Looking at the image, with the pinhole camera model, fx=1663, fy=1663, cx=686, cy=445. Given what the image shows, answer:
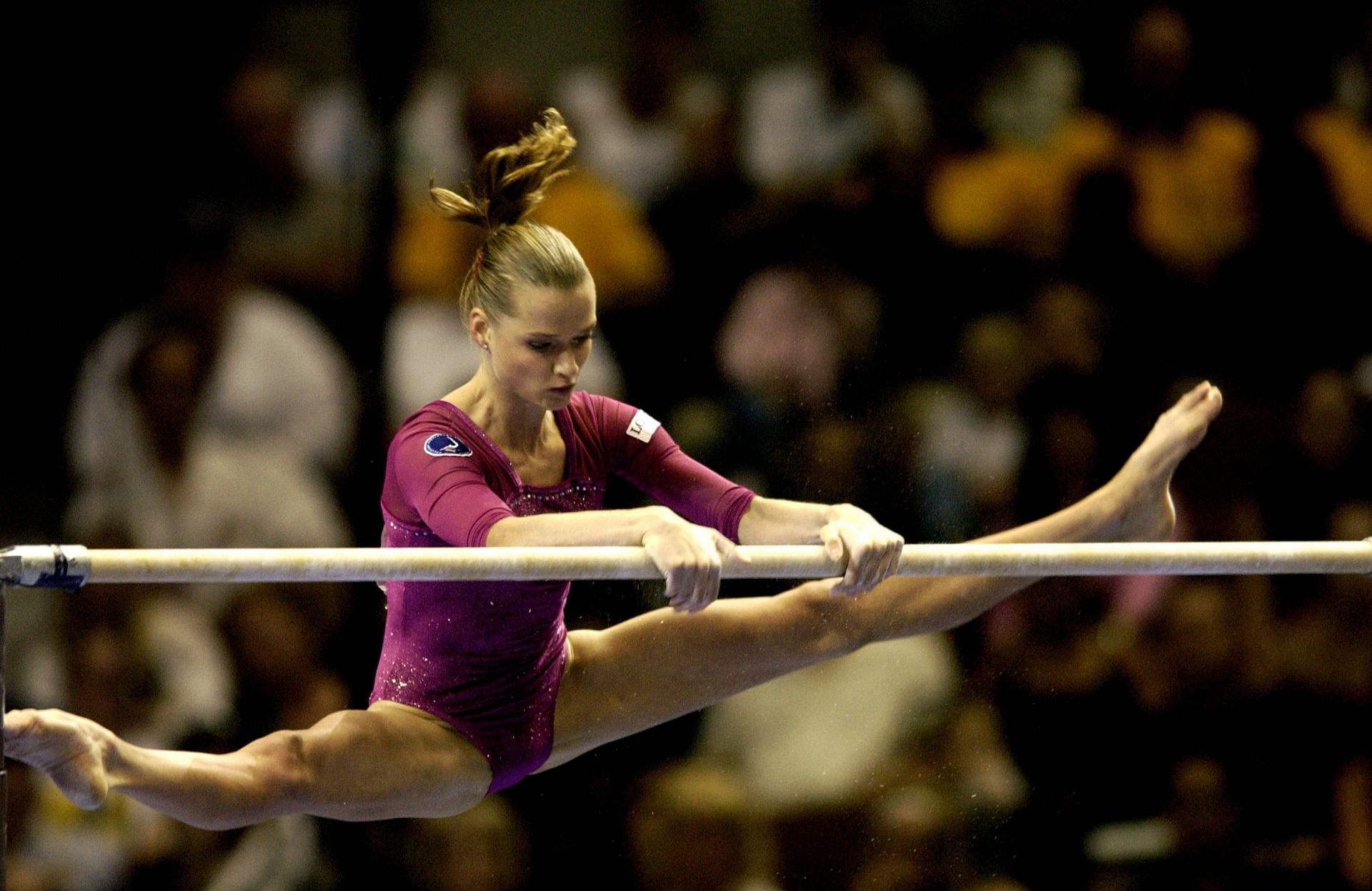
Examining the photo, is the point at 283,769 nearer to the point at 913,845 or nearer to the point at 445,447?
the point at 445,447

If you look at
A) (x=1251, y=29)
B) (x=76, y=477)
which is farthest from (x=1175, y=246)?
(x=76, y=477)

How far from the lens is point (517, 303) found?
9.03ft

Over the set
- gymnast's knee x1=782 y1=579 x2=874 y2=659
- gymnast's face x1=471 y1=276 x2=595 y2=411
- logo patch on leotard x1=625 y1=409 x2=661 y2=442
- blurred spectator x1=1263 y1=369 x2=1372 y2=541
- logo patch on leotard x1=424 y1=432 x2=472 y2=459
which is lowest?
blurred spectator x1=1263 y1=369 x2=1372 y2=541

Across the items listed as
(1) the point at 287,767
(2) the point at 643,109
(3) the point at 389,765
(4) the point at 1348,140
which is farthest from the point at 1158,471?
(4) the point at 1348,140

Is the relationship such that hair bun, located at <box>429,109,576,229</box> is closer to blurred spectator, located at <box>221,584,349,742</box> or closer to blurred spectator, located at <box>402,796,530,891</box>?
blurred spectator, located at <box>221,584,349,742</box>

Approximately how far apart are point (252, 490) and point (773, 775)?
1550mm

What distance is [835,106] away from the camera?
4.98 meters

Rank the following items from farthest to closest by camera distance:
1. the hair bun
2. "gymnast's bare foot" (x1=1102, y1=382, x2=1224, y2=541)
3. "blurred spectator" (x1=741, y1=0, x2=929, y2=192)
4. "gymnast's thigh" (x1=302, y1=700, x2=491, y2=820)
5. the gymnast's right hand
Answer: "blurred spectator" (x1=741, y1=0, x2=929, y2=192)
"gymnast's bare foot" (x1=1102, y1=382, x2=1224, y2=541)
the hair bun
"gymnast's thigh" (x1=302, y1=700, x2=491, y2=820)
the gymnast's right hand

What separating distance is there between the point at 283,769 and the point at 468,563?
0.52 meters

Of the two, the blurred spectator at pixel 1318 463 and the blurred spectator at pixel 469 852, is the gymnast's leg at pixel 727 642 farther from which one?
the blurred spectator at pixel 1318 463

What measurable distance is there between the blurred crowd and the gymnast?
2.81 feet

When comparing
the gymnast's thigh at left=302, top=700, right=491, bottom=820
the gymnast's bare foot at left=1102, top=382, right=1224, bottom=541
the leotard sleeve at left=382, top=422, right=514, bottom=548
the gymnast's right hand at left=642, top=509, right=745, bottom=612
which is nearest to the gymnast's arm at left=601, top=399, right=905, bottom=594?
the gymnast's right hand at left=642, top=509, right=745, bottom=612

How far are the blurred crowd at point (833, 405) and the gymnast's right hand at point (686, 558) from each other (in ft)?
4.33

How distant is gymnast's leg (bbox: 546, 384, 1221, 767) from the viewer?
9.93 feet
